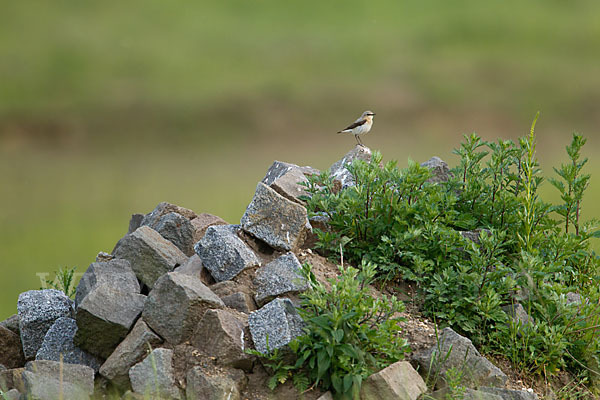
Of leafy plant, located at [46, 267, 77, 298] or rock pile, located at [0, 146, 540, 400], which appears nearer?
rock pile, located at [0, 146, 540, 400]

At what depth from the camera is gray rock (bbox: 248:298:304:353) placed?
13.4 ft

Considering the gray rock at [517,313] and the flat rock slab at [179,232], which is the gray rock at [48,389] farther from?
the gray rock at [517,313]

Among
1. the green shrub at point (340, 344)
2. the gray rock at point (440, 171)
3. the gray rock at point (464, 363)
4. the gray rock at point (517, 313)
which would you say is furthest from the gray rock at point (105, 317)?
the gray rock at point (440, 171)

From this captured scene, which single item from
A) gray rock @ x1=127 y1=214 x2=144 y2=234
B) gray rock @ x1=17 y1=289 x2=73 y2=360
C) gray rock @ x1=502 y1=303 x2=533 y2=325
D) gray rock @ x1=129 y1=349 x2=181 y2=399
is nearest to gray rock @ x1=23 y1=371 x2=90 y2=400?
gray rock @ x1=129 y1=349 x2=181 y2=399

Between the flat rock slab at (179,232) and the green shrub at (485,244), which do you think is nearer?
the green shrub at (485,244)

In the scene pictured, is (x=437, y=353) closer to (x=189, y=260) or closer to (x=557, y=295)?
(x=557, y=295)

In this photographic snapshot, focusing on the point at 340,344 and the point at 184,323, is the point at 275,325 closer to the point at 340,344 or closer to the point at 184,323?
the point at 340,344

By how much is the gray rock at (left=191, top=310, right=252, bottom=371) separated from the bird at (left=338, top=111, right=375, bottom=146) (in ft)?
11.0

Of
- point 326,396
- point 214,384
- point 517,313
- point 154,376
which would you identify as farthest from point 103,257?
point 517,313

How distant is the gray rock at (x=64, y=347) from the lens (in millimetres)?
4754

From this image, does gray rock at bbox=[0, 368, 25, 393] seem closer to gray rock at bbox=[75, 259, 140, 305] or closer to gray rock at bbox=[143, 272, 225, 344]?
gray rock at bbox=[75, 259, 140, 305]

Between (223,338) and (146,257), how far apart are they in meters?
1.24

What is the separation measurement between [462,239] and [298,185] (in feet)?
4.89

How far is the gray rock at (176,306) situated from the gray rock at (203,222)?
1.34 meters
